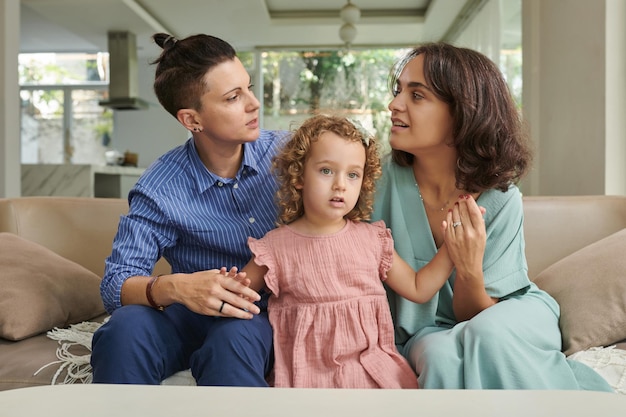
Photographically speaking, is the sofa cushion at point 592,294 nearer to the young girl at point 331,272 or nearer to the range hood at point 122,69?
the young girl at point 331,272

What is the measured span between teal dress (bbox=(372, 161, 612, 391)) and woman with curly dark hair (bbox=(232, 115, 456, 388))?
9 cm

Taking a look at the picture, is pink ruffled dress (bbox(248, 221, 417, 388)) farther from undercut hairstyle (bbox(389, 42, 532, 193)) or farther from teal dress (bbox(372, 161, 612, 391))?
undercut hairstyle (bbox(389, 42, 532, 193))

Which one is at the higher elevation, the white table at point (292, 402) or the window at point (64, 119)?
the window at point (64, 119)

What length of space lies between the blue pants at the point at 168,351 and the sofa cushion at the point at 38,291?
0.46 m

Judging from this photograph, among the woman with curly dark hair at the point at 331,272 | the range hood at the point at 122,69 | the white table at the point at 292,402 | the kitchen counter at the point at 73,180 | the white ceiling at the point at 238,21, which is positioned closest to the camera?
the white table at the point at 292,402

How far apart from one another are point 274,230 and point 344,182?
22cm

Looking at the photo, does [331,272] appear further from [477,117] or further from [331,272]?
[477,117]

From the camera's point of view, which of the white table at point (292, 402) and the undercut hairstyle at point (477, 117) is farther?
the undercut hairstyle at point (477, 117)

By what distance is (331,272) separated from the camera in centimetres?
164

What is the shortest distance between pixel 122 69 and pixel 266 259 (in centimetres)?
698

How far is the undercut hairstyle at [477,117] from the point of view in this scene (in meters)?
1.77

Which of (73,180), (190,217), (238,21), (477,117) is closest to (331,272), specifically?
(190,217)

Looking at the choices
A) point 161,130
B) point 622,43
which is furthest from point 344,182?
point 161,130

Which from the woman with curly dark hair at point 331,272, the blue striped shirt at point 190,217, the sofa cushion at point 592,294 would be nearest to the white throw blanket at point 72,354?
the blue striped shirt at point 190,217
